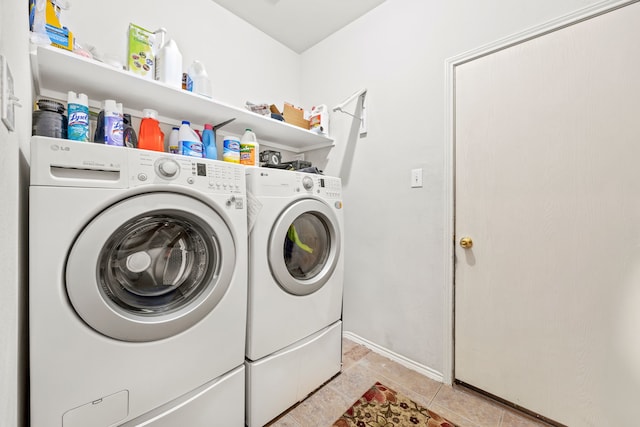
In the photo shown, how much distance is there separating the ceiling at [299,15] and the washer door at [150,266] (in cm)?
152

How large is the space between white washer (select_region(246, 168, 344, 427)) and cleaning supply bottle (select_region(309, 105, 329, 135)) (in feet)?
1.97

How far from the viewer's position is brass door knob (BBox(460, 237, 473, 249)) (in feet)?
4.31

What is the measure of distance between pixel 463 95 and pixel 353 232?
1034 millimetres

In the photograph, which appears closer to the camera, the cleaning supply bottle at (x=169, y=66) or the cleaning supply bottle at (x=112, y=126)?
the cleaning supply bottle at (x=112, y=126)

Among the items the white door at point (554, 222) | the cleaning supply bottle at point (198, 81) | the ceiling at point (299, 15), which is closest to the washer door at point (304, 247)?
the white door at point (554, 222)

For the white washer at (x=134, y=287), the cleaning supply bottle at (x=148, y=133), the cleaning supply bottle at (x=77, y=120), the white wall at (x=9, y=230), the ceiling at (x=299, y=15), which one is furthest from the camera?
the ceiling at (x=299, y=15)

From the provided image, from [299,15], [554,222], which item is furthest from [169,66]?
[554,222]

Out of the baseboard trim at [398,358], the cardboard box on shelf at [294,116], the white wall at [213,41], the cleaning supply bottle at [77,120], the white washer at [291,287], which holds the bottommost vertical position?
the baseboard trim at [398,358]

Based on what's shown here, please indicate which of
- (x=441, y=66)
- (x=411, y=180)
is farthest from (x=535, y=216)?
(x=441, y=66)

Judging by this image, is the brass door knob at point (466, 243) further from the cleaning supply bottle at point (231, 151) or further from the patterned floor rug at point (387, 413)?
the cleaning supply bottle at point (231, 151)

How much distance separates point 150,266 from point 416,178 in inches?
53.6

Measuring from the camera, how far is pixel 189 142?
126cm

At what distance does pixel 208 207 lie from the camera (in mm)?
936

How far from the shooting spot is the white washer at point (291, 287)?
1.07 metres
